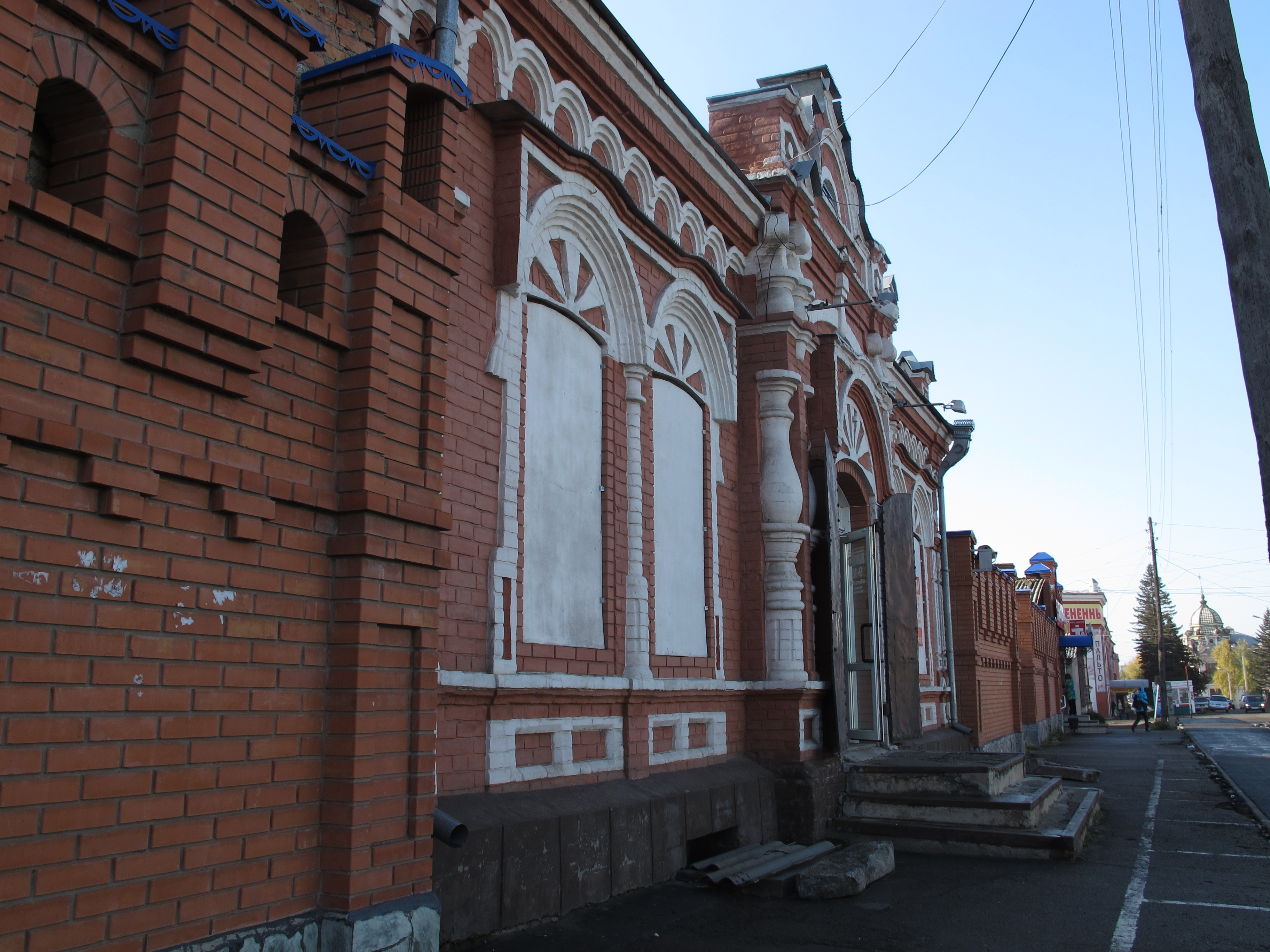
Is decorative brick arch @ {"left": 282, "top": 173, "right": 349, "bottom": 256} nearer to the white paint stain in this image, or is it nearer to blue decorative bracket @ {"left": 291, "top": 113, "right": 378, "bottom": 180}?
blue decorative bracket @ {"left": 291, "top": 113, "right": 378, "bottom": 180}

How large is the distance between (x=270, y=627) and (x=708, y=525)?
571 centimetres

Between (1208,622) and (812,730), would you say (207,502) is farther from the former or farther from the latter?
(1208,622)

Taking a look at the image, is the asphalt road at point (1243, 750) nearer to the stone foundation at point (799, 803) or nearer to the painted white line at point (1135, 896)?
the painted white line at point (1135, 896)

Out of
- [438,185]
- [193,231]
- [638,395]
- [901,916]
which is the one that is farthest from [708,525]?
[193,231]

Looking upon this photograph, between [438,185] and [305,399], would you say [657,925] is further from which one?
[438,185]

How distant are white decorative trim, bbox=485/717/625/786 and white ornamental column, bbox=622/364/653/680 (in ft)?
1.62

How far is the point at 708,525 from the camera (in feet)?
29.5

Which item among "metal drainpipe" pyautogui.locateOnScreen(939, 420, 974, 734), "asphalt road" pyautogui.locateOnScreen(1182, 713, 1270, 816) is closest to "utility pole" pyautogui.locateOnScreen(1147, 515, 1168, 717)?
"asphalt road" pyautogui.locateOnScreen(1182, 713, 1270, 816)

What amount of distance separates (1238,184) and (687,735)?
526cm

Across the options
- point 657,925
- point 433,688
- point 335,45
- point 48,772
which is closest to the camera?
point 48,772

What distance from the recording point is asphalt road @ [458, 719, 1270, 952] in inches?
231

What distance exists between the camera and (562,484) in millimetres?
6859

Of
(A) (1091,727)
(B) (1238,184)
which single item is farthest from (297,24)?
(A) (1091,727)

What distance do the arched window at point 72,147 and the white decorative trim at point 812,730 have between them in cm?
743
